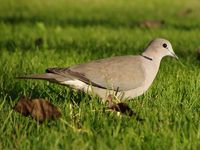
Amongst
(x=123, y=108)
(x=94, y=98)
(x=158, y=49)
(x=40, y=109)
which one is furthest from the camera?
(x=158, y=49)

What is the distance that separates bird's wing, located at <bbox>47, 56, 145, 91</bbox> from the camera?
4152 millimetres

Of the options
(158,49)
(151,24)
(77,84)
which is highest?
(151,24)

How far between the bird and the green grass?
10 centimetres

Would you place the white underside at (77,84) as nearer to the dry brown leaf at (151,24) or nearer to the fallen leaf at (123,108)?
the fallen leaf at (123,108)

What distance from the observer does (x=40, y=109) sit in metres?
3.55

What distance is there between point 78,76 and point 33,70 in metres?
1.73

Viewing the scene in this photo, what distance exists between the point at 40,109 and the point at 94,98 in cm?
67

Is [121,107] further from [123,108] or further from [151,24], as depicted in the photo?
[151,24]

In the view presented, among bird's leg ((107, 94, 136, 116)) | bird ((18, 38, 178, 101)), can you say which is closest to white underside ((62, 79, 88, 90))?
bird ((18, 38, 178, 101))

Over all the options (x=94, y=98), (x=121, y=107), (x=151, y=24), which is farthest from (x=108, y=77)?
(x=151, y=24)

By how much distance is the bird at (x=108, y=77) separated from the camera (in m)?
4.14

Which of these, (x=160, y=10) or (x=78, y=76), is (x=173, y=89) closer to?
(x=78, y=76)

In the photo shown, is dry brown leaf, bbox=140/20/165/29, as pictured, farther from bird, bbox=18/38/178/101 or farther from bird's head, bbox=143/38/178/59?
bird, bbox=18/38/178/101

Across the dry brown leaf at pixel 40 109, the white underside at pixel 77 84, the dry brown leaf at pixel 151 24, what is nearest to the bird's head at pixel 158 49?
the white underside at pixel 77 84
